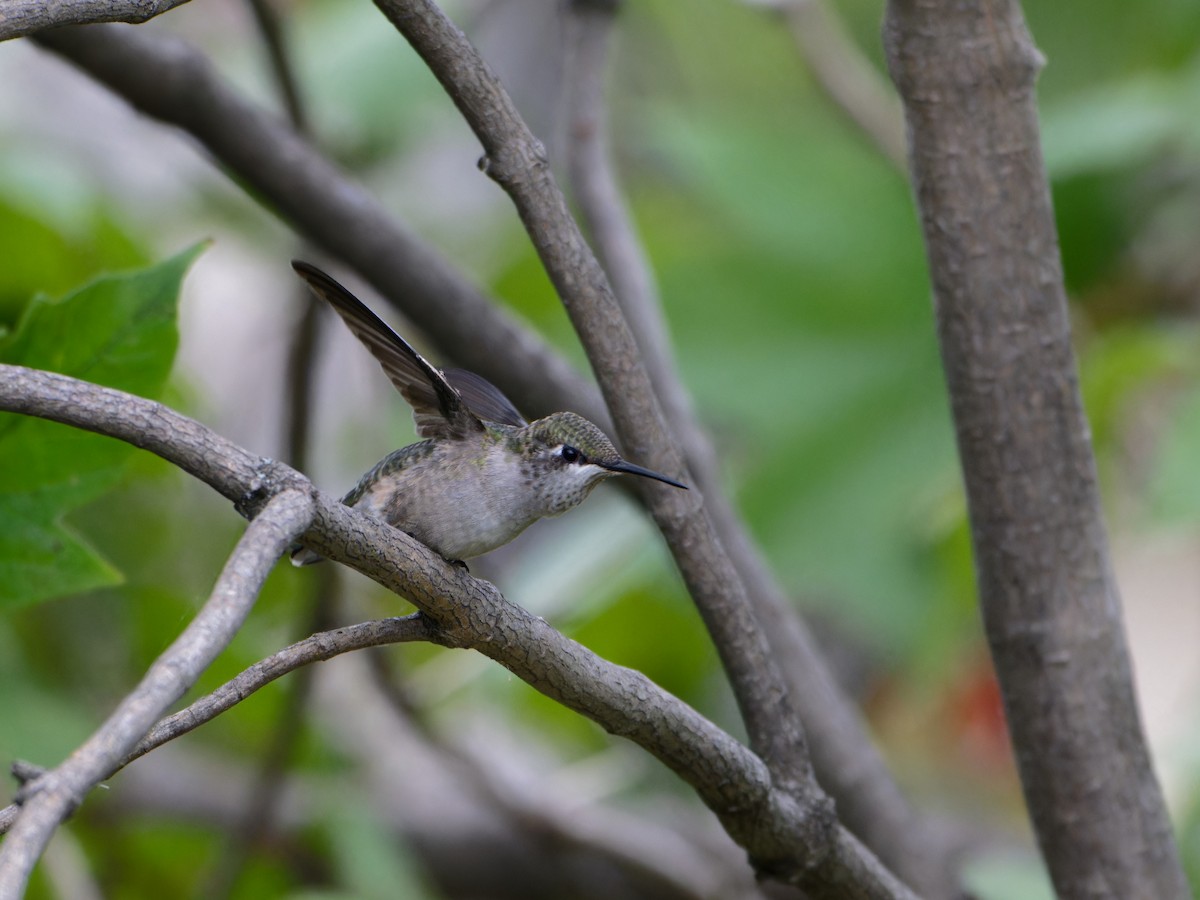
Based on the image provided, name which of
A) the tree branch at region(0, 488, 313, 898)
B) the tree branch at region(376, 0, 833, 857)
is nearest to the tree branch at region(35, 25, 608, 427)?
the tree branch at region(376, 0, 833, 857)

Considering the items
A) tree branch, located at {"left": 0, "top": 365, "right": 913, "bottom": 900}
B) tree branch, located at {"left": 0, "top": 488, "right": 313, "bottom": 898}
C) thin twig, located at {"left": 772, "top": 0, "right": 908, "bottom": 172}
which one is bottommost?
tree branch, located at {"left": 0, "top": 488, "right": 313, "bottom": 898}

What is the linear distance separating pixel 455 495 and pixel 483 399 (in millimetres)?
180

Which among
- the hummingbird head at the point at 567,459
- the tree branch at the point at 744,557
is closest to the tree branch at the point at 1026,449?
the tree branch at the point at 744,557

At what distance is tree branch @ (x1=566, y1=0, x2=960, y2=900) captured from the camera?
118 centimetres

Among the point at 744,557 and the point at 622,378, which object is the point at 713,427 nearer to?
the point at 744,557

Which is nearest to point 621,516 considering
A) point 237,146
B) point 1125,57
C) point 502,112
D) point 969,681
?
point 969,681

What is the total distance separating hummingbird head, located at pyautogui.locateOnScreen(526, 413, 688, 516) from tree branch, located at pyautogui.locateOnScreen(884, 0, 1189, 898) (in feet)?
0.99

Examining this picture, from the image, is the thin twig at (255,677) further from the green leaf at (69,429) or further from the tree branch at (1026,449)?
the tree branch at (1026,449)

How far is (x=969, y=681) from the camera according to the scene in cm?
211

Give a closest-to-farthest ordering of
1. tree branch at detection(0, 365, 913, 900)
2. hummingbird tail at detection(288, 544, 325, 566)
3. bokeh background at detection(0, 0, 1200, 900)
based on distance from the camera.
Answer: tree branch at detection(0, 365, 913, 900) → hummingbird tail at detection(288, 544, 325, 566) → bokeh background at detection(0, 0, 1200, 900)

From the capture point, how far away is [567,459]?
85cm

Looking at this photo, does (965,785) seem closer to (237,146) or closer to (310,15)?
(237,146)

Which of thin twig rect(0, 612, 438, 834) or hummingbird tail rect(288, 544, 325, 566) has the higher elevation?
hummingbird tail rect(288, 544, 325, 566)

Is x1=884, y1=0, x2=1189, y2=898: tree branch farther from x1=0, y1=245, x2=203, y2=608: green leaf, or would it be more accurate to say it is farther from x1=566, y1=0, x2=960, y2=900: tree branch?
x1=0, y1=245, x2=203, y2=608: green leaf
